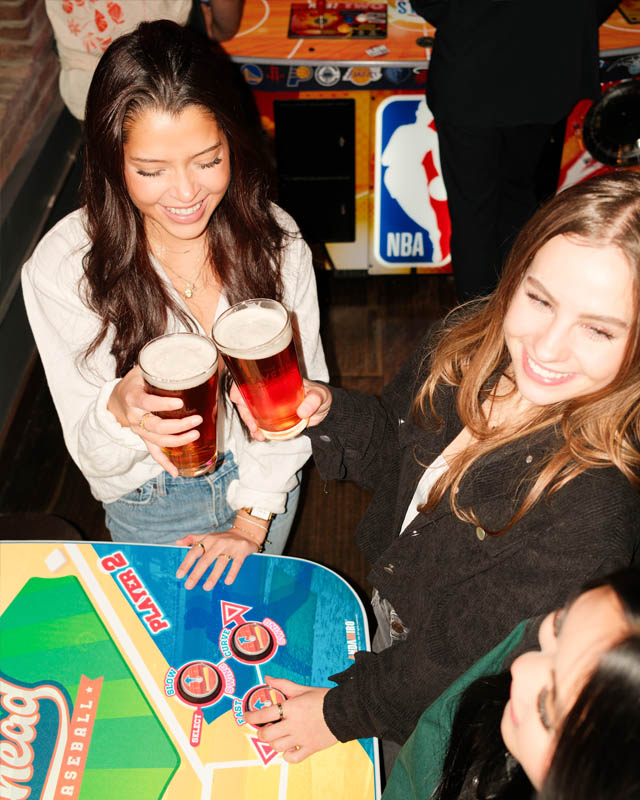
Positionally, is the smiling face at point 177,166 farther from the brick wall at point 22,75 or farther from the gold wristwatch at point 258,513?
the brick wall at point 22,75

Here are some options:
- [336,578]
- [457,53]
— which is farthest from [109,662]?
[457,53]

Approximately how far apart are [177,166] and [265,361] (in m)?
0.51

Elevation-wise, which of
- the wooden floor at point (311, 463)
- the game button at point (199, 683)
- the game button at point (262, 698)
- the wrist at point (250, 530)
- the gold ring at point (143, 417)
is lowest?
the wooden floor at point (311, 463)

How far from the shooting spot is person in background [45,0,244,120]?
9.48 feet

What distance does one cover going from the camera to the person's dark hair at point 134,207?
1.50 metres

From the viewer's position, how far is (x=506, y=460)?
4.51 ft

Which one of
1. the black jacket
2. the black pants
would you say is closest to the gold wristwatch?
the black pants

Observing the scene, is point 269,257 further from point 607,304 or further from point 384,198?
point 384,198

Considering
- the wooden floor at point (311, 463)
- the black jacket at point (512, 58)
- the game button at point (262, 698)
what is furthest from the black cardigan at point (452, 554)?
the black jacket at point (512, 58)

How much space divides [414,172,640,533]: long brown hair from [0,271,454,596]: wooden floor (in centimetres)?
107

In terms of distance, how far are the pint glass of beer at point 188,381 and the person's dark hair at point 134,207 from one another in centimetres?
33

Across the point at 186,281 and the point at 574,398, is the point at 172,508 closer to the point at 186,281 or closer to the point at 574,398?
the point at 186,281

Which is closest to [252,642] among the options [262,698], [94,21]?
[262,698]

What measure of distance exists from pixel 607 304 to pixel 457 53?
1866 mm
